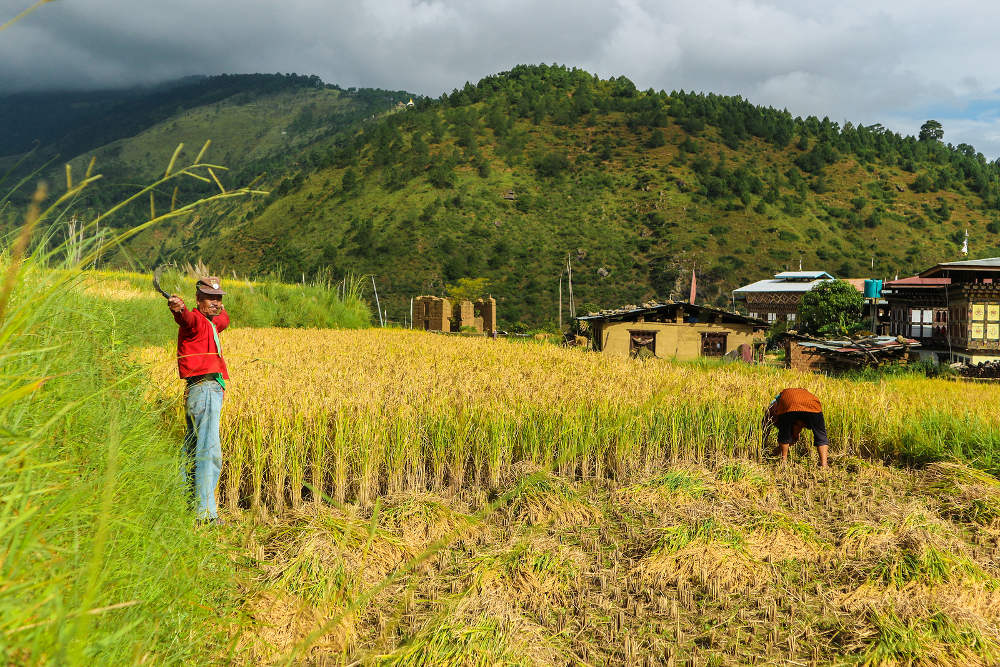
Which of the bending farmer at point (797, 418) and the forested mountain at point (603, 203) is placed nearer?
the bending farmer at point (797, 418)

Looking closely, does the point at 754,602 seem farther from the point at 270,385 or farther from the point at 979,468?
the point at 270,385

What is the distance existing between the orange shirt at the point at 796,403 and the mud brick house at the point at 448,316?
78.4 ft

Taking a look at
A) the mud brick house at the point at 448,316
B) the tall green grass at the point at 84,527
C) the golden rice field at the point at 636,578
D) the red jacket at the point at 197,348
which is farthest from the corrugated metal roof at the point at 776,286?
the tall green grass at the point at 84,527

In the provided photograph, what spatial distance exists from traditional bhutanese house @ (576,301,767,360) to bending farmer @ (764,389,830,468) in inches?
740

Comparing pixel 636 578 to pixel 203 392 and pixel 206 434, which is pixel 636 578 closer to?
pixel 206 434

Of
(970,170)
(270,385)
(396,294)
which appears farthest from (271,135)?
(270,385)

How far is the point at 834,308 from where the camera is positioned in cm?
4100

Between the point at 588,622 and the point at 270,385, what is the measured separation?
15.3 feet

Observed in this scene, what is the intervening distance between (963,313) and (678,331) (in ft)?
55.1

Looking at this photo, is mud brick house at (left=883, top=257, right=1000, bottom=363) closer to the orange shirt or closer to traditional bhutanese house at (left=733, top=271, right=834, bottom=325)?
traditional bhutanese house at (left=733, top=271, right=834, bottom=325)

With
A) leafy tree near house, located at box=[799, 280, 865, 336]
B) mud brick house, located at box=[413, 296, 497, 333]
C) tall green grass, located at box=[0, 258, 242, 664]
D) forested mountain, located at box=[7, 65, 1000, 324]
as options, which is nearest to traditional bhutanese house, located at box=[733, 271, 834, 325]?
forested mountain, located at box=[7, 65, 1000, 324]

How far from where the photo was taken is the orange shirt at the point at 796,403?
23.4ft

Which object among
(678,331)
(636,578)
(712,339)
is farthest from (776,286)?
(636,578)

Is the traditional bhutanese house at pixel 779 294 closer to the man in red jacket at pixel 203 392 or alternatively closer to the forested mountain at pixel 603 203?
the forested mountain at pixel 603 203
